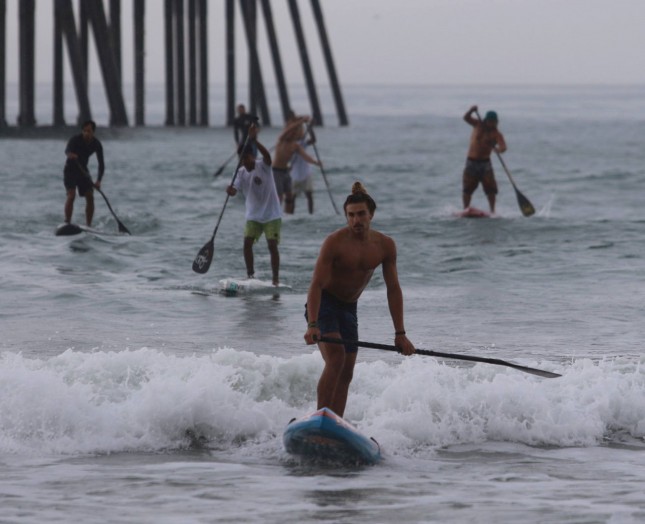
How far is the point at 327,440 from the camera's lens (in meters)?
6.77

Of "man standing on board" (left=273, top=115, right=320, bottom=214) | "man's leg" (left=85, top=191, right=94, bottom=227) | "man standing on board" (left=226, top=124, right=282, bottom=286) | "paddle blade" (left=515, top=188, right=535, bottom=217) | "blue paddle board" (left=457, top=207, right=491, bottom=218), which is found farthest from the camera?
"paddle blade" (left=515, top=188, right=535, bottom=217)

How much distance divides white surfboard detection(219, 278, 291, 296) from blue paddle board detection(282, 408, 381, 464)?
5.75 m

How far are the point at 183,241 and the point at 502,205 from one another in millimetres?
8301

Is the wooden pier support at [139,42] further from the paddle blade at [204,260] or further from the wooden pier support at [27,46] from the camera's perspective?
the paddle blade at [204,260]

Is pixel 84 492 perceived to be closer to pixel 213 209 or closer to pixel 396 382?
pixel 396 382

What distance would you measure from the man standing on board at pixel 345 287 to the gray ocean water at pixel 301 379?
1.73 ft

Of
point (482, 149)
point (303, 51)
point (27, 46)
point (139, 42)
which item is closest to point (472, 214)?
point (482, 149)

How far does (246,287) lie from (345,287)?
594cm

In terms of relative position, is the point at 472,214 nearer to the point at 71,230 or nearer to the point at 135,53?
the point at 71,230

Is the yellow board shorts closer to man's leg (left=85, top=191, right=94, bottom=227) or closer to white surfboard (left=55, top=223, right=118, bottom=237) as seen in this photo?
white surfboard (left=55, top=223, right=118, bottom=237)

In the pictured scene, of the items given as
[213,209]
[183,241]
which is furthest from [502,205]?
[183,241]

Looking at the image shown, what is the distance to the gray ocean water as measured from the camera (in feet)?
20.9

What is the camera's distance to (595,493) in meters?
6.45

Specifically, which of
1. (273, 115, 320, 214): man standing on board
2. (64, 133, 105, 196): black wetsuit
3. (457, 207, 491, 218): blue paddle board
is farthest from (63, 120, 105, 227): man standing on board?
(457, 207, 491, 218): blue paddle board
